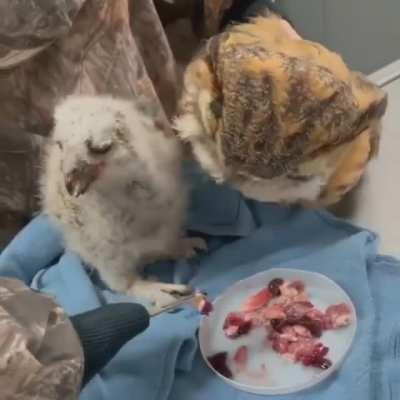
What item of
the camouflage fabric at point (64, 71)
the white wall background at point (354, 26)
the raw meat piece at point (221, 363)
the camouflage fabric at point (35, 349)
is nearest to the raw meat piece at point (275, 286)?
the raw meat piece at point (221, 363)

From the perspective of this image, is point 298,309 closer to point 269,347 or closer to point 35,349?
point 269,347

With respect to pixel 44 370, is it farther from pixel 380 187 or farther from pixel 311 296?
pixel 380 187

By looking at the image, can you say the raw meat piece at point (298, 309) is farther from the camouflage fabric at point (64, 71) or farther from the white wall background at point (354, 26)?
the white wall background at point (354, 26)

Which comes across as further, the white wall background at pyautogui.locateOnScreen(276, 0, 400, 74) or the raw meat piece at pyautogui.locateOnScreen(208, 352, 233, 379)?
the white wall background at pyautogui.locateOnScreen(276, 0, 400, 74)

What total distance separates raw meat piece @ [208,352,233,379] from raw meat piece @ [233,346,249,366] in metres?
0.01

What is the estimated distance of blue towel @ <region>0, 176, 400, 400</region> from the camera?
1009 mm

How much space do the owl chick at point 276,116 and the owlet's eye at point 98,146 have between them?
0.45 feet

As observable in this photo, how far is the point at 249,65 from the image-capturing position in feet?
3.27

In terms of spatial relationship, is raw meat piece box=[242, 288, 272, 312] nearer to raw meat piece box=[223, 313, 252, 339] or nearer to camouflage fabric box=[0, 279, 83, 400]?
raw meat piece box=[223, 313, 252, 339]

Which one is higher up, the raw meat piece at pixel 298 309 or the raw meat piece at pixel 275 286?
the raw meat piece at pixel 275 286

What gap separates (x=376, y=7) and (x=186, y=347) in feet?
2.46

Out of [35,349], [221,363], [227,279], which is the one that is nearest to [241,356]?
[221,363]

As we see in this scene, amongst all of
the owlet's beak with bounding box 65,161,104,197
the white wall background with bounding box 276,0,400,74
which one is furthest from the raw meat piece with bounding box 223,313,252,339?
the white wall background with bounding box 276,0,400,74

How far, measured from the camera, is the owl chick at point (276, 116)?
3.24 ft
